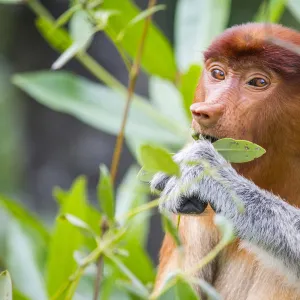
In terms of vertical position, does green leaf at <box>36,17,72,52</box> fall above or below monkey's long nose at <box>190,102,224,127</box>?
above

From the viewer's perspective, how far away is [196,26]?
154 inches

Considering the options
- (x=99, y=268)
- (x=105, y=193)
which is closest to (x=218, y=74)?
(x=105, y=193)

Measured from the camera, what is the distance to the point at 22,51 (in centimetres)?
951

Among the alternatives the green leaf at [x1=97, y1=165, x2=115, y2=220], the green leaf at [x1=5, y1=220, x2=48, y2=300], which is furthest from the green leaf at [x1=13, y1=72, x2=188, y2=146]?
the green leaf at [x1=97, y1=165, x2=115, y2=220]

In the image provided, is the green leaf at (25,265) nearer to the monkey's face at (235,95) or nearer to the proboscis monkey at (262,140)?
the proboscis monkey at (262,140)

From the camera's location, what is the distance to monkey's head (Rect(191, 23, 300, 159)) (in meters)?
2.85

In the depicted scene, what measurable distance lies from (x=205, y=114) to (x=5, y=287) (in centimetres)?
84

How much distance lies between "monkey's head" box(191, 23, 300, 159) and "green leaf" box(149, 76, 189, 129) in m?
0.95

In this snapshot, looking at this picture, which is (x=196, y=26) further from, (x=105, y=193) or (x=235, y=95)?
(x=105, y=193)

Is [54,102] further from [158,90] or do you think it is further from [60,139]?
[60,139]

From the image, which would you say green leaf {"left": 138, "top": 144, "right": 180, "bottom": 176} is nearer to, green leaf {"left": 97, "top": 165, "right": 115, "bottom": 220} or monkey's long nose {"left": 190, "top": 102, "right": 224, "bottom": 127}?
green leaf {"left": 97, "top": 165, "right": 115, "bottom": 220}

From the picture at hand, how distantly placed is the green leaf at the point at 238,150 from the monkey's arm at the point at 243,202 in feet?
0.73

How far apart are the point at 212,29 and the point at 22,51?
5.90m

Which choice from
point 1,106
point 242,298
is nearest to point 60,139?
point 1,106
